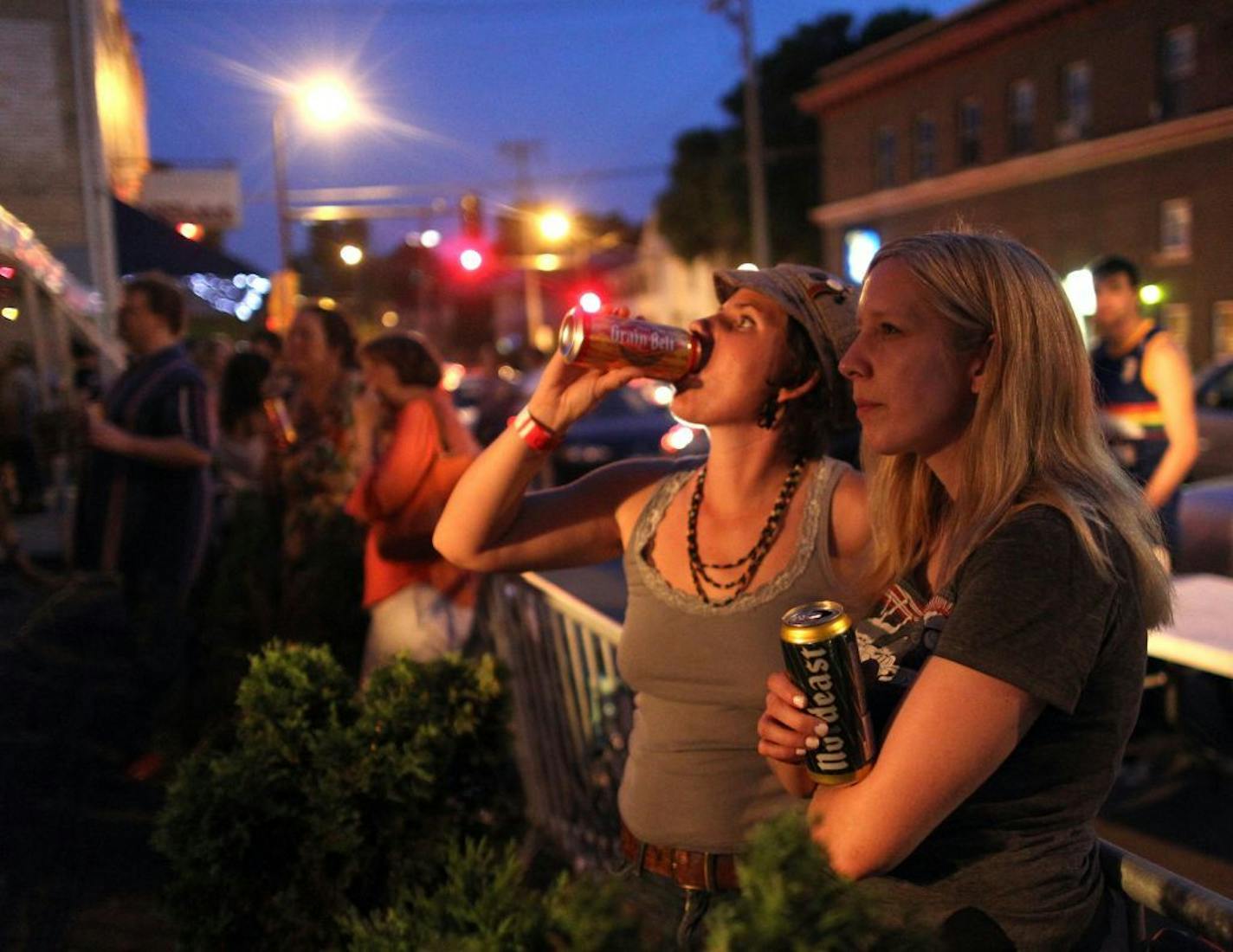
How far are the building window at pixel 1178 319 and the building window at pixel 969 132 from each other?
836 centimetres

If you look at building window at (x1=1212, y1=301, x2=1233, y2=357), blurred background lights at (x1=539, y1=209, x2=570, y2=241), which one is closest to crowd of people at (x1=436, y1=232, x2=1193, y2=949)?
blurred background lights at (x1=539, y1=209, x2=570, y2=241)

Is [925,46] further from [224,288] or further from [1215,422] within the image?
[224,288]

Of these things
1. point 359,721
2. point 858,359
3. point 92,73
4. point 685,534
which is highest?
point 92,73

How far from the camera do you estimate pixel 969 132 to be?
1417 inches

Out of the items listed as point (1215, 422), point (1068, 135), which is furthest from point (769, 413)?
point (1068, 135)

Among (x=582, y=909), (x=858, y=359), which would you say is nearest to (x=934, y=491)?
(x=858, y=359)

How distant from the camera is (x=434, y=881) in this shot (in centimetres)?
231

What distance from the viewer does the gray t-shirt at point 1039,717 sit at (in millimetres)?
1563

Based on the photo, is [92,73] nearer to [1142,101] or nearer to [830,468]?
[830,468]

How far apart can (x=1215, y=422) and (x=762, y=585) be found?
38.7ft

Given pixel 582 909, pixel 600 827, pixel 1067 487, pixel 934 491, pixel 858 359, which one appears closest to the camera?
pixel 582 909

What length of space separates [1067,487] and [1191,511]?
5.96 meters

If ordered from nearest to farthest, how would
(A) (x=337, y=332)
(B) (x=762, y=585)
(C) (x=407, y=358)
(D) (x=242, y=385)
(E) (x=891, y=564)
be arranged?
(E) (x=891, y=564)
(B) (x=762, y=585)
(C) (x=407, y=358)
(A) (x=337, y=332)
(D) (x=242, y=385)

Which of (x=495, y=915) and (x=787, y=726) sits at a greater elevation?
(x=787, y=726)
